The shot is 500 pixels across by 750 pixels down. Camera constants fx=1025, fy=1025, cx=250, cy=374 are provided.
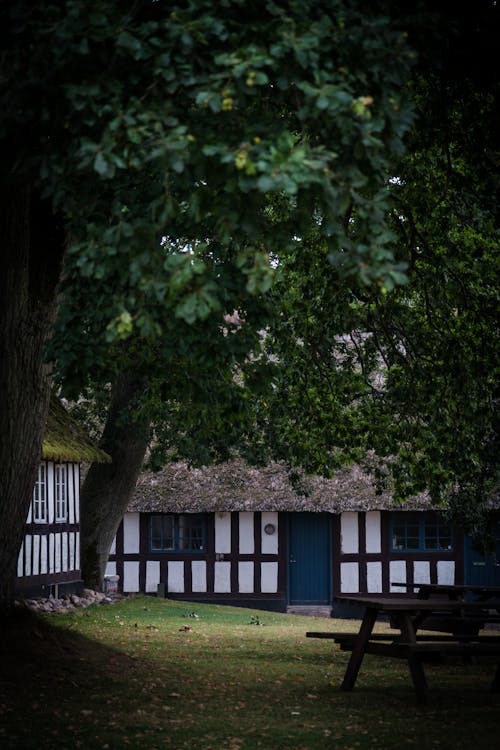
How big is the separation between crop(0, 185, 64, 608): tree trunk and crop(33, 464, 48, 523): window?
9.46 metres

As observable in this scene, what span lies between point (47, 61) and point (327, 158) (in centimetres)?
208

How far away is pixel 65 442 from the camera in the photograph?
18.9 meters

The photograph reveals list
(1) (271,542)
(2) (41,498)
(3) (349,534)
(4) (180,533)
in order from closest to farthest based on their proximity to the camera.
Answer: (2) (41,498), (3) (349,534), (1) (271,542), (4) (180,533)

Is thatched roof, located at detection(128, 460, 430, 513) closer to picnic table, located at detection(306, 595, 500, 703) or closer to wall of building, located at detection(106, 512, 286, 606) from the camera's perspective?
wall of building, located at detection(106, 512, 286, 606)

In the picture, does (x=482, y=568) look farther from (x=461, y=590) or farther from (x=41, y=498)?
(x=461, y=590)

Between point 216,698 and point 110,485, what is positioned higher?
point 110,485

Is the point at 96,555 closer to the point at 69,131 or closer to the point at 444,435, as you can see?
the point at 444,435

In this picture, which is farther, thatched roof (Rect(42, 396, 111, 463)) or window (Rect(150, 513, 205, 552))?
window (Rect(150, 513, 205, 552))

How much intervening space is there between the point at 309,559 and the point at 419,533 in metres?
2.98

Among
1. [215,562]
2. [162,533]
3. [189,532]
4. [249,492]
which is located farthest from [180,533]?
[249,492]

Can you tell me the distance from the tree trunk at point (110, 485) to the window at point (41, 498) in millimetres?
1293

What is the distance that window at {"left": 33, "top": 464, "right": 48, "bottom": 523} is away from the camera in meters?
20.0

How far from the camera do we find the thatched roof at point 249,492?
85.4 feet

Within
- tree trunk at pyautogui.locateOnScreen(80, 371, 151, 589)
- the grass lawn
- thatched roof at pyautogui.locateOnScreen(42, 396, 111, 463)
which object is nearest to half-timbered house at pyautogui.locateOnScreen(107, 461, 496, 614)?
tree trunk at pyautogui.locateOnScreen(80, 371, 151, 589)
